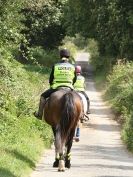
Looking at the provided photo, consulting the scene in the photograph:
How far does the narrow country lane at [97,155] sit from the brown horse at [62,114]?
58 centimetres

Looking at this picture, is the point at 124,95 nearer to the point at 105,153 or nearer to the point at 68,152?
the point at 105,153

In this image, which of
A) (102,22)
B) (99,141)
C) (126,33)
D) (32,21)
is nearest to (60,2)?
(32,21)

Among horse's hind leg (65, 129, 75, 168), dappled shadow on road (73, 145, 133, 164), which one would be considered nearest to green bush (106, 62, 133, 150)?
dappled shadow on road (73, 145, 133, 164)

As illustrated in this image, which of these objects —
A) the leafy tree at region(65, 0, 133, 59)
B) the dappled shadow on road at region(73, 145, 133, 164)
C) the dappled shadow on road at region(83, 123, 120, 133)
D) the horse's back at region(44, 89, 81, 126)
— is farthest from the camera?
the leafy tree at region(65, 0, 133, 59)

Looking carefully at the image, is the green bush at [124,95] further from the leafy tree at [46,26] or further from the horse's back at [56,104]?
the leafy tree at [46,26]

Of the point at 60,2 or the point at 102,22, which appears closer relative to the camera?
the point at 102,22

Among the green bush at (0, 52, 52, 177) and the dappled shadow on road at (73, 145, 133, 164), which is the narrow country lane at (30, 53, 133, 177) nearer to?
the dappled shadow on road at (73, 145, 133, 164)

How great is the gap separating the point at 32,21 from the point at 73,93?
36.1 m

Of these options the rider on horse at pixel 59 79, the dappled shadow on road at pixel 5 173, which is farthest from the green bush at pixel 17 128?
the rider on horse at pixel 59 79

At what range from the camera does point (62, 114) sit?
45.2 ft

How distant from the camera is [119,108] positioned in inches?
1249

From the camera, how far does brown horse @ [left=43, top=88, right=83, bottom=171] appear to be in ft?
44.9

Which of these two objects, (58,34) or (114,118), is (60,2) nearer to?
(58,34)

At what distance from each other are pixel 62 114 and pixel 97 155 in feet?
18.0
